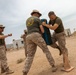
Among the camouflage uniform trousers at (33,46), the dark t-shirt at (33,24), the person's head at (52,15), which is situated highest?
the person's head at (52,15)

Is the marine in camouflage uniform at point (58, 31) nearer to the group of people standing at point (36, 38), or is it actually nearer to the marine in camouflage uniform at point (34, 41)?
the group of people standing at point (36, 38)

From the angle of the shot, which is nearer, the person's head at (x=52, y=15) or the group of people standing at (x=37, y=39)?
the group of people standing at (x=37, y=39)

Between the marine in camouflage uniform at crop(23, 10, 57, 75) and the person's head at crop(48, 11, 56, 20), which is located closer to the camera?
the marine in camouflage uniform at crop(23, 10, 57, 75)

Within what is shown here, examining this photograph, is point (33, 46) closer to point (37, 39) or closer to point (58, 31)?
point (37, 39)

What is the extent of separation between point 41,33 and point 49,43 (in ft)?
1.69

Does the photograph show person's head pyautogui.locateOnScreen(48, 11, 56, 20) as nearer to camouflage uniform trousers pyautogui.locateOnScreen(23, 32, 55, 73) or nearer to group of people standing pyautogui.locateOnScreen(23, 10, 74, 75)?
group of people standing pyautogui.locateOnScreen(23, 10, 74, 75)

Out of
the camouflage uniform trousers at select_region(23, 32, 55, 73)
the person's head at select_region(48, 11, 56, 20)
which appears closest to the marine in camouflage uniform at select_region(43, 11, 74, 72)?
the person's head at select_region(48, 11, 56, 20)

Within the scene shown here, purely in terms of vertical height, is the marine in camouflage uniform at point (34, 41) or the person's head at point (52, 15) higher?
the person's head at point (52, 15)

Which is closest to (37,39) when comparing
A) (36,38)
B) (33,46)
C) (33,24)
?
(36,38)

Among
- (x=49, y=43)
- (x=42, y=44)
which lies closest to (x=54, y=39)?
(x=49, y=43)

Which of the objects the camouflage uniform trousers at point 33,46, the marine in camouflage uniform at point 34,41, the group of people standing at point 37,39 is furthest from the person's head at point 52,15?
the camouflage uniform trousers at point 33,46

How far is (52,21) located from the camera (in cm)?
760

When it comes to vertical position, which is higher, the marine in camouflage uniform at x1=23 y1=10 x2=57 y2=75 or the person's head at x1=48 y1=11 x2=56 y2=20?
the person's head at x1=48 y1=11 x2=56 y2=20

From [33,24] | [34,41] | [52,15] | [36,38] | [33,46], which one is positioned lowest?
[33,46]
